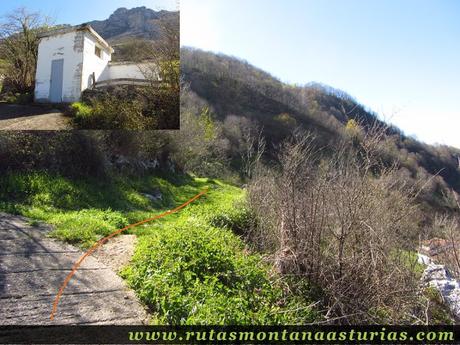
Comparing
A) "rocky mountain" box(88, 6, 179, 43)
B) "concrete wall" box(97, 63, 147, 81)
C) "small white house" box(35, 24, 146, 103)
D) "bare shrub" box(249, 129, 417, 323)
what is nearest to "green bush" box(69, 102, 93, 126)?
"small white house" box(35, 24, 146, 103)

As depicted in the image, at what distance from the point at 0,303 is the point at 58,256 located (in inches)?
54.6

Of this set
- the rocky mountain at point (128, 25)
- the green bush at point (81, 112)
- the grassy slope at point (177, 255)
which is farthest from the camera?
the rocky mountain at point (128, 25)

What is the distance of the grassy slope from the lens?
12.9ft

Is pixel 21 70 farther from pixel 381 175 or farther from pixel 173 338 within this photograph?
pixel 381 175

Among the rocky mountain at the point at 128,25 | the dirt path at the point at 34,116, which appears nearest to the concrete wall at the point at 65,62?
the dirt path at the point at 34,116

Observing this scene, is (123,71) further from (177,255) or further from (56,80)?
(177,255)

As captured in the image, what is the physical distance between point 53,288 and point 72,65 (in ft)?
7.92

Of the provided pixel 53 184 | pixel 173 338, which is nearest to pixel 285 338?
pixel 173 338

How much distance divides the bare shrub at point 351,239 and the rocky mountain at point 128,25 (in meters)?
2.37

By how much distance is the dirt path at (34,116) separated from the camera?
4379 millimetres

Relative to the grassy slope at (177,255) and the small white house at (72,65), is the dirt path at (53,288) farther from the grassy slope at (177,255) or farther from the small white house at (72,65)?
the small white house at (72,65)

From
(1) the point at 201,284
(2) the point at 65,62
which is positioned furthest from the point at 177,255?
(2) the point at 65,62

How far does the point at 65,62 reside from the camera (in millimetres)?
4453

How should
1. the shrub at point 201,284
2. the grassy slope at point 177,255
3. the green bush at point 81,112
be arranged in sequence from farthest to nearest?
1. the green bush at point 81,112
2. the grassy slope at point 177,255
3. the shrub at point 201,284
